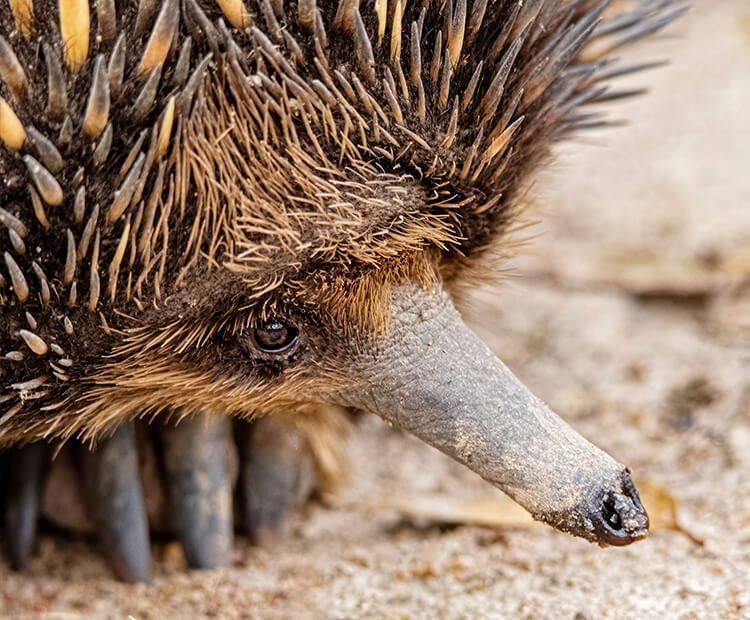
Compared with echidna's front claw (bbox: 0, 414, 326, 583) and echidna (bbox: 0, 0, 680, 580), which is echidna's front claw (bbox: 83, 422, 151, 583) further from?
echidna (bbox: 0, 0, 680, 580)

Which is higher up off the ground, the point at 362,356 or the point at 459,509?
the point at 362,356

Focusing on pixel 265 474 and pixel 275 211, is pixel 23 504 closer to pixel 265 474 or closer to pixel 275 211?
pixel 265 474

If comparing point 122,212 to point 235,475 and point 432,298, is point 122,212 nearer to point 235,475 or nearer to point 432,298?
point 432,298

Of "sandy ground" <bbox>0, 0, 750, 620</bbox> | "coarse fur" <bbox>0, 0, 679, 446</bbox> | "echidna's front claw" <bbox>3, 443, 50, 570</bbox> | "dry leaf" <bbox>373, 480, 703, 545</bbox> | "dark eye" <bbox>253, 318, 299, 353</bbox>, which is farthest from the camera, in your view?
"echidna's front claw" <bbox>3, 443, 50, 570</bbox>

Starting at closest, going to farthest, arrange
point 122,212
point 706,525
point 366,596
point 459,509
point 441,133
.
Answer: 1. point 122,212
2. point 441,133
3. point 366,596
4. point 706,525
5. point 459,509

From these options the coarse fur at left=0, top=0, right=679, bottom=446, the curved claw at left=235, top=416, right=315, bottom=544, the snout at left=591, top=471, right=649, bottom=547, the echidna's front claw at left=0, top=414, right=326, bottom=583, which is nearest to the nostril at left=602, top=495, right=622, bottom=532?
the snout at left=591, top=471, right=649, bottom=547

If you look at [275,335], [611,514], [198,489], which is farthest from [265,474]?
[611,514]

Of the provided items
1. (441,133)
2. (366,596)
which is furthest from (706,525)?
(441,133)
